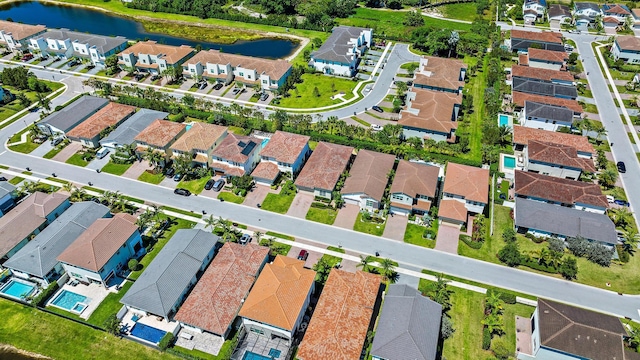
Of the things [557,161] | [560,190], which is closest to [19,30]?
[557,161]

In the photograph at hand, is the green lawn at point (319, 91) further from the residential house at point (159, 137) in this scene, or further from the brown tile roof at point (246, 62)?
the residential house at point (159, 137)

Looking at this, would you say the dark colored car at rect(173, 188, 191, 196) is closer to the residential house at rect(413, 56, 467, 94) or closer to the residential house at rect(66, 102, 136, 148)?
the residential house at rect(66, 102, 136, 148)

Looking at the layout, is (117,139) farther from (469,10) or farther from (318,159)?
(469,10)

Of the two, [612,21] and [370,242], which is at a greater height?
[612,21]

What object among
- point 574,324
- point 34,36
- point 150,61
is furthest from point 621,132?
point 34,36

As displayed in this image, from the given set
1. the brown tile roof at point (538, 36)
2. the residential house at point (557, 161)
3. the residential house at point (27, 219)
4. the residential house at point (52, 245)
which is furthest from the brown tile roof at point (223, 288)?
the brown tile roof at point (538, 36)

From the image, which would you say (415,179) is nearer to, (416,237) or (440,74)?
(416,237)
